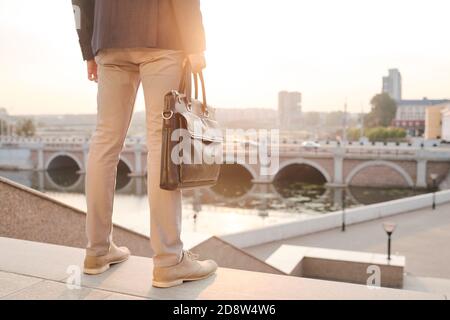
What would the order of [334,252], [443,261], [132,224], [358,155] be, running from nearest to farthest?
[132,224] → [334,252] → [443,261] → [358,155]

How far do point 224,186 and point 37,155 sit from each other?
68.8ft

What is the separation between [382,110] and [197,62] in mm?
73332

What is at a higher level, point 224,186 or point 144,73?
point 144,73

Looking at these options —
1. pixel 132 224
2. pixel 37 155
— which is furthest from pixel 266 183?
pixel 132 224

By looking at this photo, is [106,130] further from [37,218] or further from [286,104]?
[286,104]

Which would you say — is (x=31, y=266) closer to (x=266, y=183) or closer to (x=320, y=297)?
(x=320, y=297)

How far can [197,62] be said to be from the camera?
194 cm

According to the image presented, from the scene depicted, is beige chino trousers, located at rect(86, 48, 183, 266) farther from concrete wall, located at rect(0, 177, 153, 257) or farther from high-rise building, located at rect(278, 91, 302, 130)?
high-rise building, located at rect(278, 91, 302, 130)

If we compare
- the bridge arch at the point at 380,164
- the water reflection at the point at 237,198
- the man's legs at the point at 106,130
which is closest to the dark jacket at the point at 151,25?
the man's legs at the point at 106,130

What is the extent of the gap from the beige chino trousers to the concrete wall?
1.40 m

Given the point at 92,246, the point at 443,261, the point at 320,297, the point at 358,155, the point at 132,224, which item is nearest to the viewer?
the point at 320,297

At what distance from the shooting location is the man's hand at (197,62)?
1933mm

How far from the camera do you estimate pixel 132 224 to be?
16.3 ft

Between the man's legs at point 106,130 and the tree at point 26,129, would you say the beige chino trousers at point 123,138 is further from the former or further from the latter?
the tree at point 26,129
